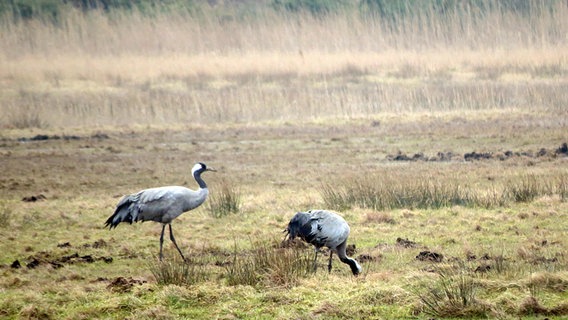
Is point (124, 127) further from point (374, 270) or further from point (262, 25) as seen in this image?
point (374, 270)

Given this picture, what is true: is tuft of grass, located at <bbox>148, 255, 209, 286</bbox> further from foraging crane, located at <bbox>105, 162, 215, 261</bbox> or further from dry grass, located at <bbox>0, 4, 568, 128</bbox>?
dry grass, located at <bbox>0, 4, 568, 128</bbox>

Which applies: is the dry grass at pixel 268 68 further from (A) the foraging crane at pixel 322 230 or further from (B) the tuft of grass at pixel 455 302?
(B) the tuft of grass at pixel 455 302

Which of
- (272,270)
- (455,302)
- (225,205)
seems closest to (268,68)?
(225,205)

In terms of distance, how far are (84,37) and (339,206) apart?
34235 mm

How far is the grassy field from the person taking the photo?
10516 mm

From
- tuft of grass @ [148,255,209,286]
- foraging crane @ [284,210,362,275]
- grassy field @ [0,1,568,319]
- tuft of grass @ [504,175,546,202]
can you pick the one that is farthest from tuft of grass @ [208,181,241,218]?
tuft of grass @ [148,255,209,286]

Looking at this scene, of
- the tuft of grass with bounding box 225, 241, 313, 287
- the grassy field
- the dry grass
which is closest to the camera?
the grassy field

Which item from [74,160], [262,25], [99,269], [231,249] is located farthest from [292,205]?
[262,25]

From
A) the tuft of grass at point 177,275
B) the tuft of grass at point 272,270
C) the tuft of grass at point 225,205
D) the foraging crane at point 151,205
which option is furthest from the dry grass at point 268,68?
the tuft of grass at point 177,275

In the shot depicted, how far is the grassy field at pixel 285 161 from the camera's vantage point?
10.5m

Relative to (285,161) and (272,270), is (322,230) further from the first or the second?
(285,161)

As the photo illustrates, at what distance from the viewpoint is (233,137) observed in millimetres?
34656

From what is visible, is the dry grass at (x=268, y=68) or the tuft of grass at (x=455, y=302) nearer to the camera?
the tuft of grass at (x=455, y=302)

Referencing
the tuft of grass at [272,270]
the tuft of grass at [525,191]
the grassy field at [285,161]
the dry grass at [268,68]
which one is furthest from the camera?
the dry grass at [268,68]
